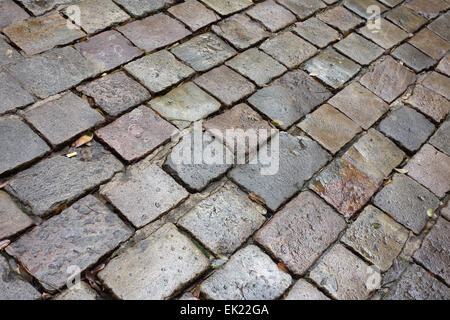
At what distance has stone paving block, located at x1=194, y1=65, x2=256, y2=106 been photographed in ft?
8.87

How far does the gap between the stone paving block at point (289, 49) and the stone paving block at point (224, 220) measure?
1319mm

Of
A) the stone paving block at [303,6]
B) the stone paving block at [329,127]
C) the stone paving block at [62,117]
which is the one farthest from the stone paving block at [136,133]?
the stone paving block at [303,6]

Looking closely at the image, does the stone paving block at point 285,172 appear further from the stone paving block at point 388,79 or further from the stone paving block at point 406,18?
the stone paving block at point 406,18

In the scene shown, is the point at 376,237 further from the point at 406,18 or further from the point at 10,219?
the point at 406,18

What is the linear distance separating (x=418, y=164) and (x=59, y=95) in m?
2.38

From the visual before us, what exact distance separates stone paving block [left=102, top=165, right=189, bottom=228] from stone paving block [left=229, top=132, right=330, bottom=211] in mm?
376

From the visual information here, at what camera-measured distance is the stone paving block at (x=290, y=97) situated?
2688 millimetres

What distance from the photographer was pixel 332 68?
122 inches

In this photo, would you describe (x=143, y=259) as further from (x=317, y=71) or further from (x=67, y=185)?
(x=317, y=71)

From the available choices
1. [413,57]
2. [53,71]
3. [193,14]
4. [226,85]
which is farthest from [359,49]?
[53,71]

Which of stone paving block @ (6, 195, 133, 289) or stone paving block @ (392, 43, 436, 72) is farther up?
stone paving block @ (392, 43, 436, 72)

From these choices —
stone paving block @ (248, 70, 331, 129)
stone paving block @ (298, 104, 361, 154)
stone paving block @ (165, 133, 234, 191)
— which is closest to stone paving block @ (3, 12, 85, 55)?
stone paving block @ (165, 133, 234, 191)

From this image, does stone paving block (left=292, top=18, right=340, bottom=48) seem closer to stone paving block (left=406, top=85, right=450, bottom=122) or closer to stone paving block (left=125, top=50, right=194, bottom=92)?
stone paving block (left=406, top=85, right=450, bottom=122)

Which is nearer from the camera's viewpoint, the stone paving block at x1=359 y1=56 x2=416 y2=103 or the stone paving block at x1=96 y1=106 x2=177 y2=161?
the stone paving block at x1=96 y1=106 x2=177 y2=161
